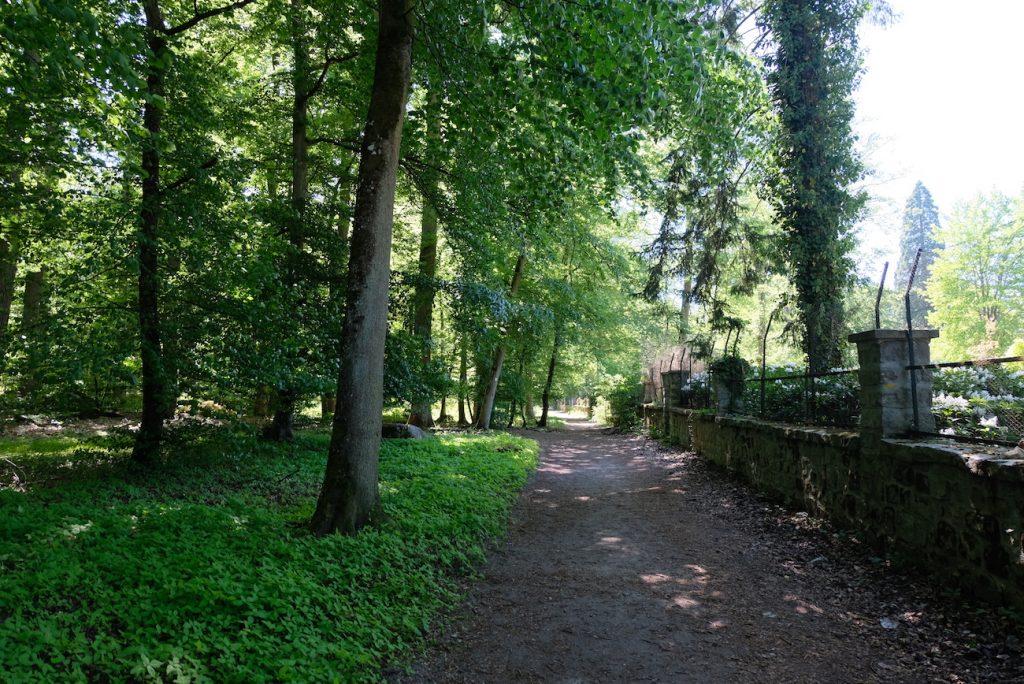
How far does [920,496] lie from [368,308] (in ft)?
17.2

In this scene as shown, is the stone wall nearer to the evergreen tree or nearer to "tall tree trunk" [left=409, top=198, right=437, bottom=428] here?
"tall tree trunk" [left=409, top=198, right=437, bottom=428]

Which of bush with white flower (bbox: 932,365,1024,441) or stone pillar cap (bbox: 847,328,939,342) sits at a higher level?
stone pillar cap (bbox: 847,328,939,342)

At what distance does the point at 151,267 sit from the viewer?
672cm

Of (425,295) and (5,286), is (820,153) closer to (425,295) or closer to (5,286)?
(425,295)

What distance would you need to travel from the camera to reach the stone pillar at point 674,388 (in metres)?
15.8

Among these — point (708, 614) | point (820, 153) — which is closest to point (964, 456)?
point (708, 614)

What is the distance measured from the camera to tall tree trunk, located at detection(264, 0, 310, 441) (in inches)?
356

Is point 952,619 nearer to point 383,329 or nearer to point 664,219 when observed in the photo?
point 383,329

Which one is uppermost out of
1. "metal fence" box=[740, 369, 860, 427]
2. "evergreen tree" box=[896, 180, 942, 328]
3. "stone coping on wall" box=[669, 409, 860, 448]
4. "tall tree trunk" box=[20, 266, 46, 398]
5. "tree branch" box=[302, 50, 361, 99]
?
"evergreen tree" box=[896, 180, 942, 328]

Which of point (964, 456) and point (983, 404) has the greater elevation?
point (983, 404)

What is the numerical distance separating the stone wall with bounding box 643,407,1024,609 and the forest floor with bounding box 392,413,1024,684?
0.76 feet

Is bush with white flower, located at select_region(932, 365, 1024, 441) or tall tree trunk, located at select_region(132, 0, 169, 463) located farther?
tall tree trunk, located at select_region(132, 0, 169, 463)

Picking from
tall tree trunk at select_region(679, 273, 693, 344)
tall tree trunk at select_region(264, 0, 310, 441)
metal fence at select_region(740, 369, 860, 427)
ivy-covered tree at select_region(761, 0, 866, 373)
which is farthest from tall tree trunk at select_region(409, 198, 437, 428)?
ivy-covered tree at select_region(761, 0, 866, 373)

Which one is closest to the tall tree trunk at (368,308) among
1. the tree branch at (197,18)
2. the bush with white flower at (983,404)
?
the tree branch at (197,18)
